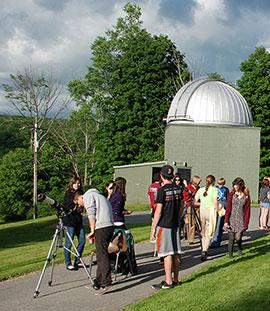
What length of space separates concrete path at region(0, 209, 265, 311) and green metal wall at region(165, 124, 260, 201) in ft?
72.3

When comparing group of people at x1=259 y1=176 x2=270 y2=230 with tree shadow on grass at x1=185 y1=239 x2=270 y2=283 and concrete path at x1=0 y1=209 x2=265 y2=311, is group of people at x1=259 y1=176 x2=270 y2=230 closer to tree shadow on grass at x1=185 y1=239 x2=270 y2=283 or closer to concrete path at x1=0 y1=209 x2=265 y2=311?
tree shadow on grass at x1=185 y1=239 x2=270 y2=283

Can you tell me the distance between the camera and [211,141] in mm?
33656

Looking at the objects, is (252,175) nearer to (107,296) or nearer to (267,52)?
(267,52)

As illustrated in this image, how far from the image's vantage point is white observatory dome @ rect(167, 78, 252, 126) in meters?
34.5

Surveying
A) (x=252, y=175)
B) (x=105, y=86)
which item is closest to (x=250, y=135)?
(x=252, y=175)

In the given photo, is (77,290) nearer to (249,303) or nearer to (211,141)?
(249,303)

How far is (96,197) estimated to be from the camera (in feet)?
27.8

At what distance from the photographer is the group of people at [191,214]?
8180 millimetres

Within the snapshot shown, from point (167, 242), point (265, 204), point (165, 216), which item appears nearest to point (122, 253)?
point (167, 242)

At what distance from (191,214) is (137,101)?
3470 centimetres

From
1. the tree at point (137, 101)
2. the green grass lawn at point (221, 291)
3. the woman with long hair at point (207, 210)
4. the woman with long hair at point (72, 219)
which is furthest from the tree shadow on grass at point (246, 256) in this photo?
the tree at point (137, 101)

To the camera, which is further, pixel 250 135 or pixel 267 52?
pixel 267 52

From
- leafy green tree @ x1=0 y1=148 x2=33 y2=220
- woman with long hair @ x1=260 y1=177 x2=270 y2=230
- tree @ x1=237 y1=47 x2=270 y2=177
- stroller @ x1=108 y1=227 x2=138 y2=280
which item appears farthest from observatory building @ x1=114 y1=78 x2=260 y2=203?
stroller @ x1=108 y1=227 x2=138 y2=280

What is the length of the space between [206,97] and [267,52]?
13603 mm
